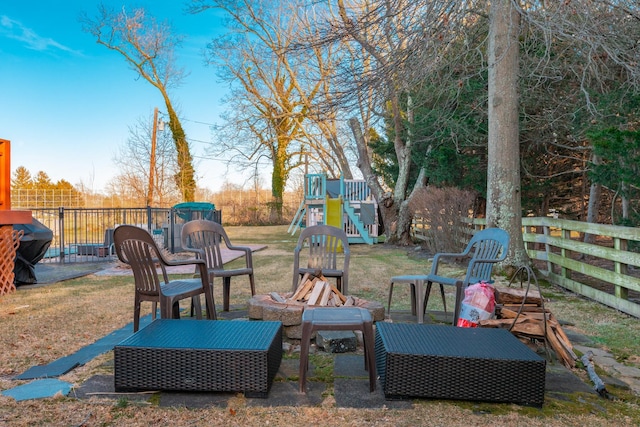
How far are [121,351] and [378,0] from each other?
17.4ft

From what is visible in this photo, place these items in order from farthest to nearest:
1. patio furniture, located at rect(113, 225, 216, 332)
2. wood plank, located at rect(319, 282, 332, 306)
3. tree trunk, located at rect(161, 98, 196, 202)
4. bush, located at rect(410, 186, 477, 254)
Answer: tree trunk, located at rect(161, 98, 196, 202), bush, located at rect(410, 186, 477, 254), wood plank, located at rect(319, 282, 332, 306), patio furniture, located at rect(113, 225, 216, 332)

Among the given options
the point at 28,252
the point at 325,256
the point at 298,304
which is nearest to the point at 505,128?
the point at 325,256

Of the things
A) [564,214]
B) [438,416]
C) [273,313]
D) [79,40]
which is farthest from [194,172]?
[438,416]

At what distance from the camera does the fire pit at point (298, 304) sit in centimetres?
338

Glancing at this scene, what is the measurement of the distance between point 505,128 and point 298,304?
13.7 feet

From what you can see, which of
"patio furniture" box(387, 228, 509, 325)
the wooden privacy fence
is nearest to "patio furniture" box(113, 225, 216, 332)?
"patio furniture" box(387, 228, 509, 325)

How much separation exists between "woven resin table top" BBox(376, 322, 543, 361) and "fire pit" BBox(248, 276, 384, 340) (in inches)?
30.0

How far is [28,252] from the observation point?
6.46 meters

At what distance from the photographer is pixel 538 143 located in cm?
876

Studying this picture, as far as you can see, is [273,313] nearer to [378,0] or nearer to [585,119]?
[378,0]

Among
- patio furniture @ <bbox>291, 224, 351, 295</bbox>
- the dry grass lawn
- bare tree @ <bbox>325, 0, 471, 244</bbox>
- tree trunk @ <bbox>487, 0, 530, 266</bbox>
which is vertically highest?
bare tree @ <bbox>325, 0, 471, 244</bbox>

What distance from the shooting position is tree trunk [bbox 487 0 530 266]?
6.02 m

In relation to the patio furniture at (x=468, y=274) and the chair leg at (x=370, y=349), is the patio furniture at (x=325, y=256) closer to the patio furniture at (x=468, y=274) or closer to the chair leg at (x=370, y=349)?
the patio furniture at (x=468, y=274)

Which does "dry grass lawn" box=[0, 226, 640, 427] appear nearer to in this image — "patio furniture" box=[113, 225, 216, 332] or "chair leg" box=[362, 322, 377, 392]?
"chair leg" box=[362, 322, 377, 392]
